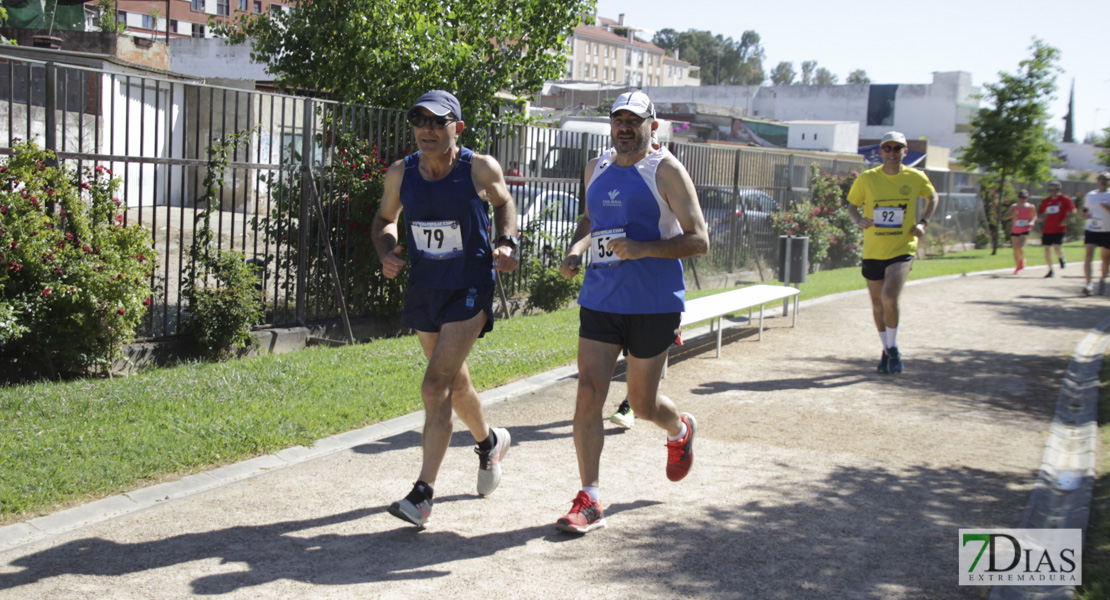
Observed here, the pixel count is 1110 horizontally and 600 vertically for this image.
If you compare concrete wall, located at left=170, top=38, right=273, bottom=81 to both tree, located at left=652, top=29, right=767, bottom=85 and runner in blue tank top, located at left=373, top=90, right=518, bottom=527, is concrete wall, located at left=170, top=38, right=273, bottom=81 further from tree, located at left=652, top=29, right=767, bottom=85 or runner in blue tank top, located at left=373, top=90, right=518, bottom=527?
tree, located at left=652, top=29, right=767, bottom=85

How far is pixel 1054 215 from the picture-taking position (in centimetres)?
1888

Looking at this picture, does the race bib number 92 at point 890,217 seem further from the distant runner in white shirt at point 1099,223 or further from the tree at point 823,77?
the tree at point 823,77

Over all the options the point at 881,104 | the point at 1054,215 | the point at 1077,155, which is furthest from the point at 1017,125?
the point at 1077,155

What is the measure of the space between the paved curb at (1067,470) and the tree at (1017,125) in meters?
19.6

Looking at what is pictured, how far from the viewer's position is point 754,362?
947 centimetres

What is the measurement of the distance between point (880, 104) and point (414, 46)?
6849 centimetres

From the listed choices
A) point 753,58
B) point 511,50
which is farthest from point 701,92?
point 753,58

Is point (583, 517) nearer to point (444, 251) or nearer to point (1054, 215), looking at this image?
point (444, 251)

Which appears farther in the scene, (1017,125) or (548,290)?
(1017,125)

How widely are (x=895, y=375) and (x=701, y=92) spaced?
76882mm

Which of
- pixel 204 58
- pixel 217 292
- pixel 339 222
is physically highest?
pixel 204 58

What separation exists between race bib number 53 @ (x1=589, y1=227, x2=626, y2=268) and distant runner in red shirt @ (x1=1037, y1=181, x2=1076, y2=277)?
54.4 feet

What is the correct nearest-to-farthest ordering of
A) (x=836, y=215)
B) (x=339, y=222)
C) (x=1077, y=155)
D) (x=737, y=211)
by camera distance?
(x=339, y=222)
(x=737, y=211)
(x=836, y=215)
(x=1077, y=155)

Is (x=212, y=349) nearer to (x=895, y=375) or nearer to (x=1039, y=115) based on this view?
(x=895, y=375)
